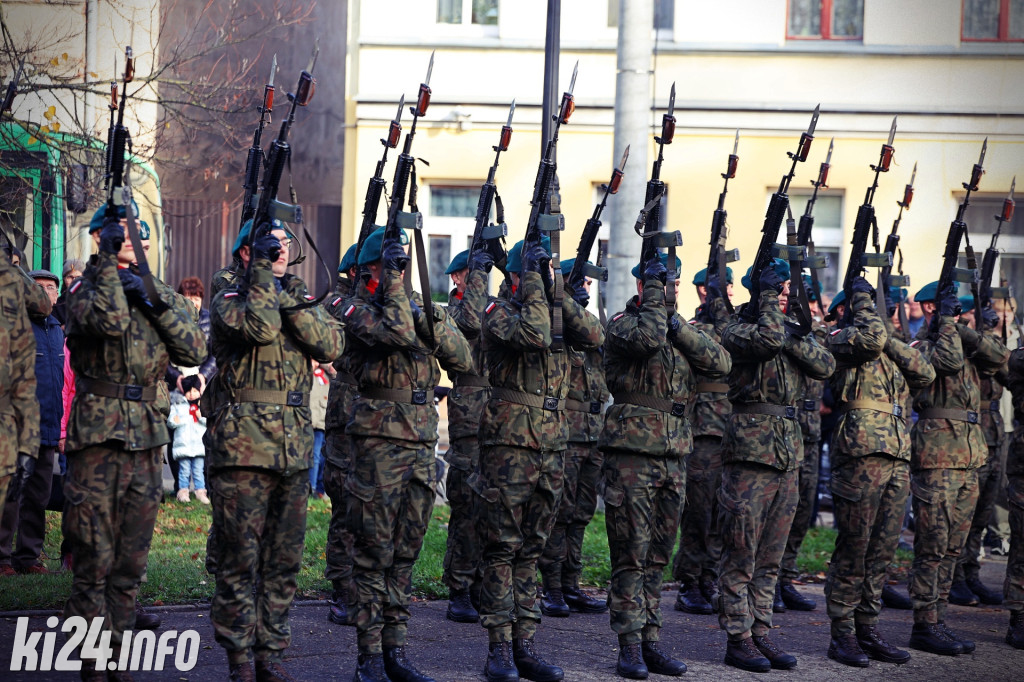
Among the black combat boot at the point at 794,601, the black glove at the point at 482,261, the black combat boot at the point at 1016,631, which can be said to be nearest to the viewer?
the black glove at the point at 482,261

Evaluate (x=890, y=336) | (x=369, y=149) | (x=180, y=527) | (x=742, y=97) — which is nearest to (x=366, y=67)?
(x=369, y=149)

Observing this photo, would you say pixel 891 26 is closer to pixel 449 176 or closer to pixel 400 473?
pixel 449 176

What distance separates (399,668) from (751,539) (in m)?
2.28

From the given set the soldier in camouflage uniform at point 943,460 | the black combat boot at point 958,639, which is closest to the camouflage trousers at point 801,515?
the soldier in camouflage uniform at point 943,460

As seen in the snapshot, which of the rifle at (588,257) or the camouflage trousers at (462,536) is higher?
the rifle at (588,257)

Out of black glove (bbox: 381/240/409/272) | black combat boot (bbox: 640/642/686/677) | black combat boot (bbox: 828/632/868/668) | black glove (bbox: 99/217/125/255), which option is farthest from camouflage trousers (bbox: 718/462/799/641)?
black glove (bbox: 99/217/125/255)

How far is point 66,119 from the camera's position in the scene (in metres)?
11.4

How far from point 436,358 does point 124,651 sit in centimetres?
226

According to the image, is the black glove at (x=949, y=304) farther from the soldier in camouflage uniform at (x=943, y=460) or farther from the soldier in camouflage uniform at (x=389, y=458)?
the soldier in camouflage uniform at (x=389, y=458)

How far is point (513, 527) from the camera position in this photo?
681 centimetres

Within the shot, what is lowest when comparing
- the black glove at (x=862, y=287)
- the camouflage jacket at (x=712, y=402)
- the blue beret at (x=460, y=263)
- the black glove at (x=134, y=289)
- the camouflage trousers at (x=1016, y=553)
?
the camouflage trousers at (x=1016, y=553)

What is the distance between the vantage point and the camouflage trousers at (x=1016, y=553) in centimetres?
845

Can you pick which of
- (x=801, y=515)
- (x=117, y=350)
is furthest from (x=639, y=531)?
(x=117, y=350)

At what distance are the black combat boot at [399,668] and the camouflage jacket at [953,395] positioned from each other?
401 cm
